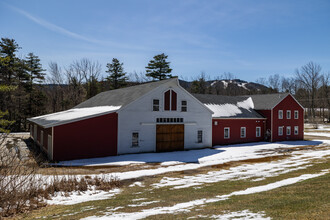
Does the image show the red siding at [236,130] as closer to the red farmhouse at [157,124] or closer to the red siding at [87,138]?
the red farmhouse at [157,124]

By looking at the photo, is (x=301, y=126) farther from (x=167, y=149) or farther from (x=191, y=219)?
(x=191, y=219)

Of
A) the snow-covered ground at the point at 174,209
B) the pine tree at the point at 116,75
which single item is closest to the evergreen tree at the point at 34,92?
the pine tree at the point at 116,75

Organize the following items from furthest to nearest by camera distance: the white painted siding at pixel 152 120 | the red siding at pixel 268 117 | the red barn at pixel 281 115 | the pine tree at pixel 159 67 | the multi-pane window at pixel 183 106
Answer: the pine tree at pixel 159 67, the red barn at pixel 281 115, the red siding at pixel 268 117, the multi-pane window at pixel 183 106, the white painted siding at pixel 152 120

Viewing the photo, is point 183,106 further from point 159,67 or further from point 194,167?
point 159,67

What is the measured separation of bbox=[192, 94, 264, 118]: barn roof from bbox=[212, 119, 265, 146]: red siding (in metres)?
0.69

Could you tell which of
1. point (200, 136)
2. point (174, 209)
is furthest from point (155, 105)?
point (174, 209)

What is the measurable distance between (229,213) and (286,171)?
10633mm

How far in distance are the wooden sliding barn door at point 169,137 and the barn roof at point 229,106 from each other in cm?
627

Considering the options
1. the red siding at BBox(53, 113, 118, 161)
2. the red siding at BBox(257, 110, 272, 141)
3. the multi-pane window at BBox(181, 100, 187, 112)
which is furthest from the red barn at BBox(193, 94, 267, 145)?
the red siding at BBox(53, 113, 118, 161)

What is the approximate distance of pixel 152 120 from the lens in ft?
79.4

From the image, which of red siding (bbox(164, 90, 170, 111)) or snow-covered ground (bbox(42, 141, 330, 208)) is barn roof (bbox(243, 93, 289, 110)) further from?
red siding (bbox(164, 90, 170, 111))

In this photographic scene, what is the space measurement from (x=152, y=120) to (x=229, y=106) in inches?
602

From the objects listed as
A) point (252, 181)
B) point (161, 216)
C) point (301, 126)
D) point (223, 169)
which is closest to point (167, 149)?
point (223, 169)

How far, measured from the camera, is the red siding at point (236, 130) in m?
30.4
